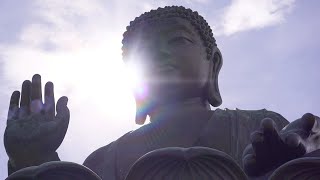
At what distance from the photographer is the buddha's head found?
514cm

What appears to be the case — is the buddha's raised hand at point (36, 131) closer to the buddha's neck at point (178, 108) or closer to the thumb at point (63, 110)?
the thumb at point (63, 110)

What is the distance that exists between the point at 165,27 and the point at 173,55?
12.3 inches

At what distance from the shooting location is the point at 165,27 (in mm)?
5312

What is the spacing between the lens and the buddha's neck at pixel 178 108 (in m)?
5.17

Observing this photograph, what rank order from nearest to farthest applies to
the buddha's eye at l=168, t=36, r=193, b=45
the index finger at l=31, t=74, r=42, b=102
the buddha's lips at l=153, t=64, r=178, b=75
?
the index finger at l=31, t=74, r=42, b=102
the buddha's lips at l=153, t=64, r=178, b=75
the buddha's eye at l=168, t=36, r=193, b=45

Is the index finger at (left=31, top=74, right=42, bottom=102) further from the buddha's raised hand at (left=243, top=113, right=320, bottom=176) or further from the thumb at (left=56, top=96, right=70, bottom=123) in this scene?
the buddha's raised hand at (left=243, top=113, right=320, bottom=176)

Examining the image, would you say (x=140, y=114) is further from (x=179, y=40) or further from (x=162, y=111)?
(x=179, y=40)

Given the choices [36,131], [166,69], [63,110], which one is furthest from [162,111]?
[36,131]

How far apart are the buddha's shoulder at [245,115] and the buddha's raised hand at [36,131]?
132 centimetres

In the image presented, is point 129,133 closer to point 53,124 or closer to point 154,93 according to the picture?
point 154,93

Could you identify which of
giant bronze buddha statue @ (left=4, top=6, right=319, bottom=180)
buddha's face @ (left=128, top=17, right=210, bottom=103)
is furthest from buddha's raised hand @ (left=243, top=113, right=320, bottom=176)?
buddha's face @ (left=128, top=17, right=210, bottom=103)

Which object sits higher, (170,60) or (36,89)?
(170,60)

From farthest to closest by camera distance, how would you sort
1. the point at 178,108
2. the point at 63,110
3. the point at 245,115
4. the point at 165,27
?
the point at 165,27
the point at 178,108
the point at 245,115
the point at 63,110

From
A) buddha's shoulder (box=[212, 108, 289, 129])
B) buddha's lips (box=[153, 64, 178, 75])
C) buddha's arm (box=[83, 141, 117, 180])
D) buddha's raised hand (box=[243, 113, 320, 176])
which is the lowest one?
buddha's arm (box=[83, 141, 117, 180])
